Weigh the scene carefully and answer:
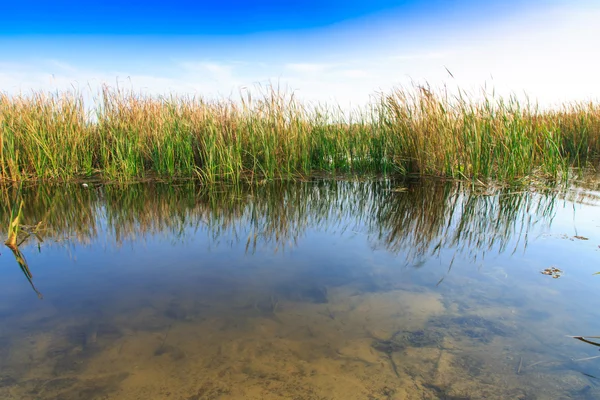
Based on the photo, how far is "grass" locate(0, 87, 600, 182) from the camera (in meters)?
6.32

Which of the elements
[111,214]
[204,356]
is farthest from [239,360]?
[111,214]

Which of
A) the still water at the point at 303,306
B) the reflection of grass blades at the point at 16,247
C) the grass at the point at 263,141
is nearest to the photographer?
the still water at the point at 303,306

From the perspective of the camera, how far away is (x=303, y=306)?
7.56 feet

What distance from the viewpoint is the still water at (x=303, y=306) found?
1667 millimetres

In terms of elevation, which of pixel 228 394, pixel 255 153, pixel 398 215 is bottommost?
pixel 228 394

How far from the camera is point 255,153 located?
7.06m

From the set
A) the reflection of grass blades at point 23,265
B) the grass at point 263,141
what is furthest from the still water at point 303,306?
the grass at point 263,141

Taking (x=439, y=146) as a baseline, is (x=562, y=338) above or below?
below

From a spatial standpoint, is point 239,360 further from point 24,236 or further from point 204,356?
point 24,236

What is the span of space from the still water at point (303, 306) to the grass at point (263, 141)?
6.98 ft

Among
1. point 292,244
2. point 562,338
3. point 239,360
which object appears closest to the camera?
point 239,360

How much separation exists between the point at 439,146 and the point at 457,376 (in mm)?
5409

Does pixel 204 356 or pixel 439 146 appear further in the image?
pixel 439 146

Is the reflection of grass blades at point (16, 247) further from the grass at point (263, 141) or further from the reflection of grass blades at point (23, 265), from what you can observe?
the grass at point (263, 141)
